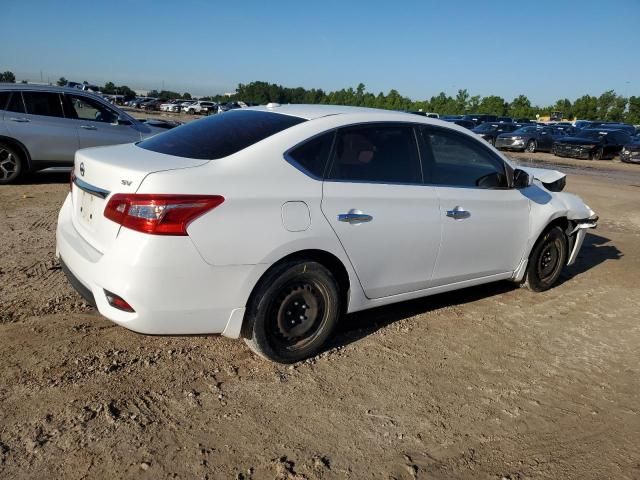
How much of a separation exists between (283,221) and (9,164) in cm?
767

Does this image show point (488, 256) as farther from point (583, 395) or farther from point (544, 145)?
point (544, 145)

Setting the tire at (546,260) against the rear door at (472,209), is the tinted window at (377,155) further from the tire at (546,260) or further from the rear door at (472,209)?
the tire at (546,260)

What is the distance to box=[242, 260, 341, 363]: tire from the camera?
11.2 ft

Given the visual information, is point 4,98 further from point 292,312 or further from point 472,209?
point 472,209

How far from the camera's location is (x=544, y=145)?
28625 mm

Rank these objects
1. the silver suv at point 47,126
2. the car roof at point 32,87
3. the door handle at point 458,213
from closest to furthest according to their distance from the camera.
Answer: the door handle at point 458,213, the silver suv at point 47,126, the car roof at point 32,87

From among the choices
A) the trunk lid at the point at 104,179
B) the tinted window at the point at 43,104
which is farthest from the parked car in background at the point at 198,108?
the trunk lid at the point at 104,179

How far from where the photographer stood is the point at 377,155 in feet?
13.1

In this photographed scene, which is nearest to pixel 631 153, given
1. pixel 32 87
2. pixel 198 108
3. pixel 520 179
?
pixel 520 179

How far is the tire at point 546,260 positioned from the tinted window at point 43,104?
8.00 m

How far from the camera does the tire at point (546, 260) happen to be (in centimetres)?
535

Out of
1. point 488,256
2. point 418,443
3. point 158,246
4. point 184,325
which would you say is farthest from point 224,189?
point 488,256

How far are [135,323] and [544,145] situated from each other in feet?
94.7

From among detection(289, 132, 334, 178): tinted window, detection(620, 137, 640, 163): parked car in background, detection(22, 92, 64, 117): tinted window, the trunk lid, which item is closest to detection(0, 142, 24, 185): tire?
detection(22, 92, 64, 117): tinted window
